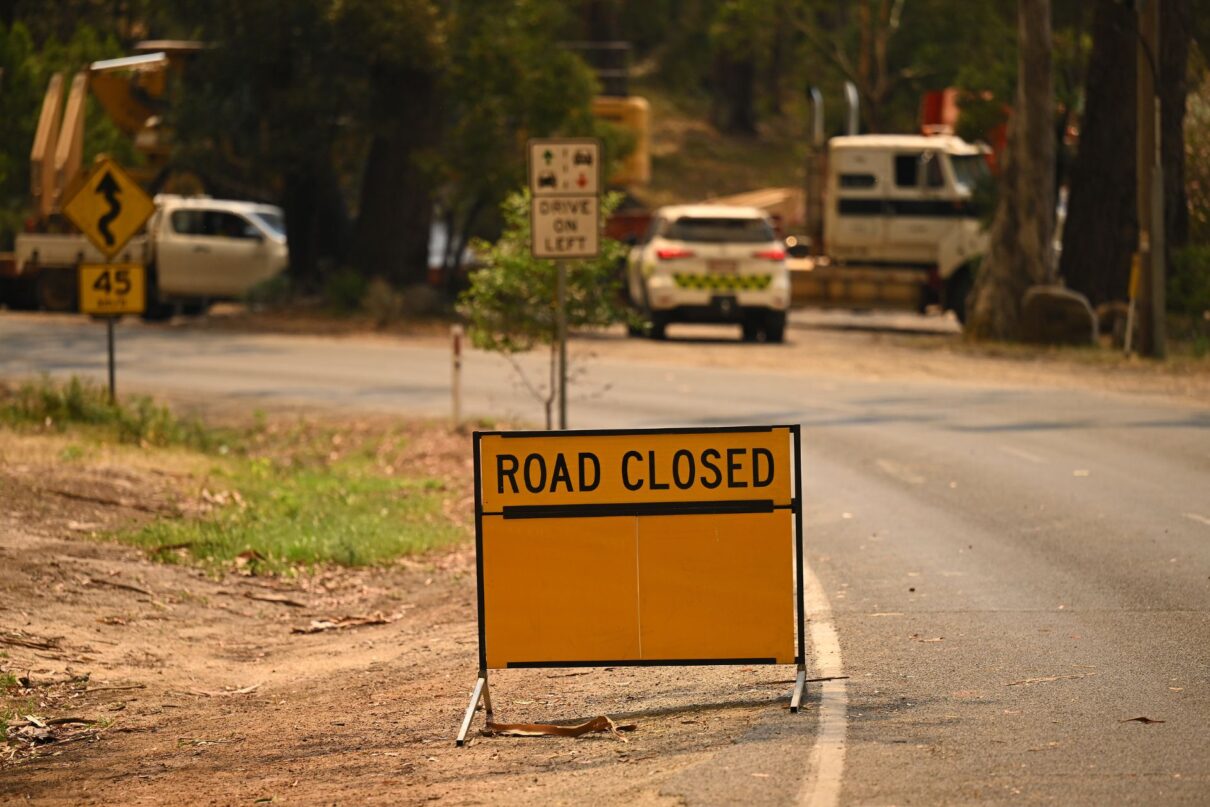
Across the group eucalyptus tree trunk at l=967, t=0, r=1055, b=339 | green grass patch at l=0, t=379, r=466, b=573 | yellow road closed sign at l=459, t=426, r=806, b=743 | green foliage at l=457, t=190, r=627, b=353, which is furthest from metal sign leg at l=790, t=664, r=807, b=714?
eucalyptus tree trunk at l=967, t=0, r=1055, b=339

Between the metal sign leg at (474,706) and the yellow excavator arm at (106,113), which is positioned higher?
the yellow excavator arm at (106,113)

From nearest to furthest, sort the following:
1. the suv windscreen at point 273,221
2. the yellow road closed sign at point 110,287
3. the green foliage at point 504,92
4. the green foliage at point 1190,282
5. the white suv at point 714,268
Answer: the yellow road closed sign at point 110,287 < the white suv at point 714,268 < the green foliage at point 1190,282 < the green foliage at point 504,92 < the suv windscreen at point 273,221

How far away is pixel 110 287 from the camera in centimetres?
2008

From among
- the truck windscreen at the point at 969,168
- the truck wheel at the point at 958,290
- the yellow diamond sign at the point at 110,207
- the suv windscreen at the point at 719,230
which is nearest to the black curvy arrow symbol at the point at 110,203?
the yellow diamond sign at the point at 110,207

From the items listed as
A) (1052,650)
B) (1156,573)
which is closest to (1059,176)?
(1156,573)

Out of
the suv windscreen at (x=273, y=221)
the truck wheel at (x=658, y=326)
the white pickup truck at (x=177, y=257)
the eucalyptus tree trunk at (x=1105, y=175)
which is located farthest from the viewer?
the suv windscreen at (x=273, y=221)

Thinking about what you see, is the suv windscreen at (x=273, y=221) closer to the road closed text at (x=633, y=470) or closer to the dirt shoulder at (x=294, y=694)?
the dirt shoulder at (x=294, y=694)

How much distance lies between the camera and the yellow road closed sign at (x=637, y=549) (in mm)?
7980

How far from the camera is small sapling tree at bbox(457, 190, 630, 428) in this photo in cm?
1920

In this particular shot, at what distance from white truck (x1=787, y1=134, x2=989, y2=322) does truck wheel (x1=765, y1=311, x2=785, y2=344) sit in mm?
3466

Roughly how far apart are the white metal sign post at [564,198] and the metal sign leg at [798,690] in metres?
9.04

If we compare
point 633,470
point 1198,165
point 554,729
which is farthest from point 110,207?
point 1198,165

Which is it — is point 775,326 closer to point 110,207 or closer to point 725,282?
point 725,282

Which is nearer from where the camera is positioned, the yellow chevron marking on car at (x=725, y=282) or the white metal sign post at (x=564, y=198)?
the white metal sign post at (x=564, y=198)
